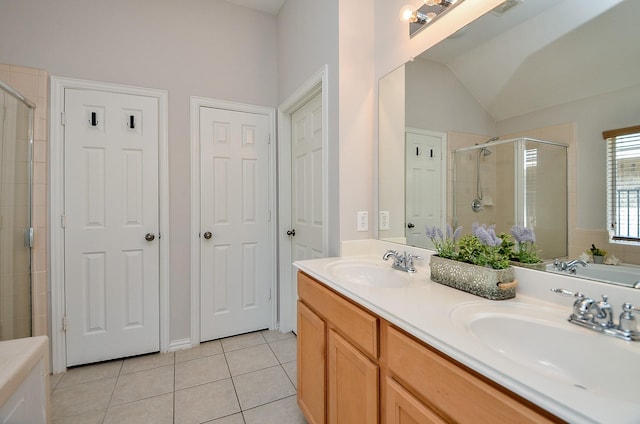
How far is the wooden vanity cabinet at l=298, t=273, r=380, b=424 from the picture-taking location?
987 millimetres

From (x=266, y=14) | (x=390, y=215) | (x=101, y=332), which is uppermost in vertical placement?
(x=266, y=14)

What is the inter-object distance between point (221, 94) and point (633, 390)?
9.05 ft

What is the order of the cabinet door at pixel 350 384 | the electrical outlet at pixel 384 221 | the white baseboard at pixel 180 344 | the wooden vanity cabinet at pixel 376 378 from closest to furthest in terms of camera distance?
the wooden vanity cabinet at pixel 376 378, the cabinet door at pixel 350 384, the electrical outlet at pixel 384 221, the white baseboard at pixel 180 344

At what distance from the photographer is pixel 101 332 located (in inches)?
83.8

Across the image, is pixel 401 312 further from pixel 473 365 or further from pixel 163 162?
pixel 163 162

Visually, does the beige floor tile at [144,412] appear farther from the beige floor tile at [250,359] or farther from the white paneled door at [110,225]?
the white paneled door at [110,225]

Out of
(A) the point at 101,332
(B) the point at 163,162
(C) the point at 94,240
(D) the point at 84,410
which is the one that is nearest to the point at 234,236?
(B) the point at 163,162

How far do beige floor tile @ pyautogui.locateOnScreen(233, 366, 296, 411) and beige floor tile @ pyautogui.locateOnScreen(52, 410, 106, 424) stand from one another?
735 millimetres

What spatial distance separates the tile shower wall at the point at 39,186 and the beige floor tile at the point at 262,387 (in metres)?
1.40

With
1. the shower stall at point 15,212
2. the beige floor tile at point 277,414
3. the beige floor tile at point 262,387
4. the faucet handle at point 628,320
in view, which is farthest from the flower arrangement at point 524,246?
the shower stall at point 15,212

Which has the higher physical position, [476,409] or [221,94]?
[221,94]

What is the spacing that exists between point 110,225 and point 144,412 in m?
1.30

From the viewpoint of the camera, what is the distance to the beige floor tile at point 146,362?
81.2 inches

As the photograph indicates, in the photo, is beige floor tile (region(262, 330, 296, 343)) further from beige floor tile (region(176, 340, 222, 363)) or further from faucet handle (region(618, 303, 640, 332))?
faucet handle (region(618, 303, 640, 332))
